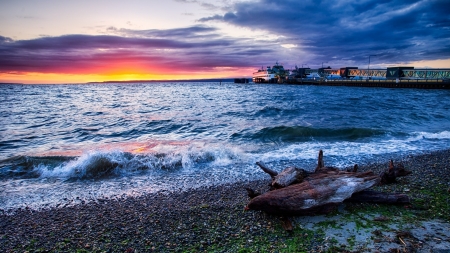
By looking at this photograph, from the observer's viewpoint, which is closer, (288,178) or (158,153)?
(288,178)

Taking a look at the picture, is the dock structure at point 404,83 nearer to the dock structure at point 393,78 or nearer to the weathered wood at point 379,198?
the dock structure at point 393,78

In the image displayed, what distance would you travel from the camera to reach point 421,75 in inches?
3504

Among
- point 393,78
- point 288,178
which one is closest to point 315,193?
point 288,178

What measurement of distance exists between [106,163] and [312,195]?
8.65 meters

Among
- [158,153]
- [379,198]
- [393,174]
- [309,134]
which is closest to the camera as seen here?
[379,198]

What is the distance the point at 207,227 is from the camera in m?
5.20

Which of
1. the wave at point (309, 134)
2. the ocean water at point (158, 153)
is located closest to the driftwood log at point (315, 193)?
the ocean water at point (158, 153)

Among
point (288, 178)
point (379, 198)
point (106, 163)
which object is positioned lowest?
point (106, 163)

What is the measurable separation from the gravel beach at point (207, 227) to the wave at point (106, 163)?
331 cm

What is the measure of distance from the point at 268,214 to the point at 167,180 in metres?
4.85

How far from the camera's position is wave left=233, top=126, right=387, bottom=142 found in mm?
16406

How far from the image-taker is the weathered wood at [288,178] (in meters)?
5.78

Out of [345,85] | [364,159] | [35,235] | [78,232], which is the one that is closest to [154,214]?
[78,232]

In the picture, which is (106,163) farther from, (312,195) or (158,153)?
(312,195)
